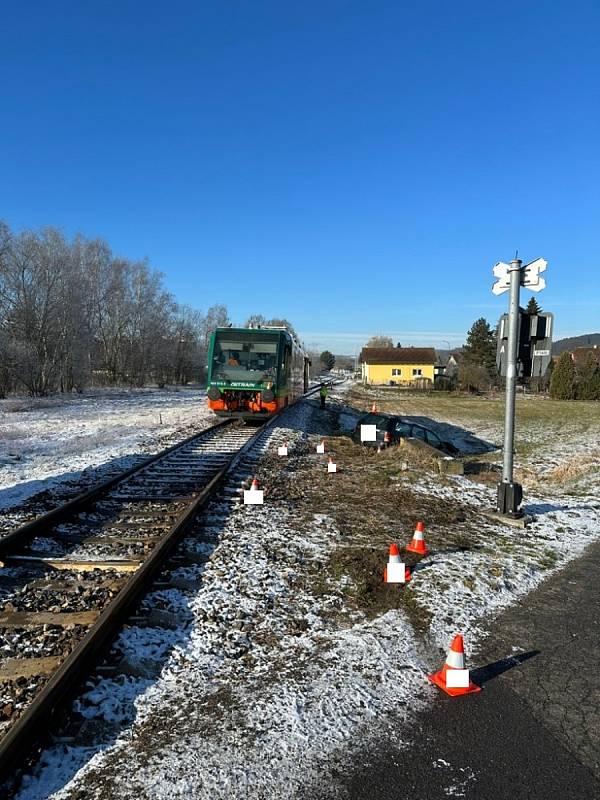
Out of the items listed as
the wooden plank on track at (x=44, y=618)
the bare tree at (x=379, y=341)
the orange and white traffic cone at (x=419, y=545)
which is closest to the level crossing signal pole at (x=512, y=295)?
the orange and white traffic cone at (x=419, y=545)

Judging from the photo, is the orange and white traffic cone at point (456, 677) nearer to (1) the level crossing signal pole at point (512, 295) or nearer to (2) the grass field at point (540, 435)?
(1) the level crossing signal pole at point (512, 295)

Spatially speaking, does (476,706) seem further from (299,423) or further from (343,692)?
(299,423)

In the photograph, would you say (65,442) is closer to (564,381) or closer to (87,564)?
(87,564)

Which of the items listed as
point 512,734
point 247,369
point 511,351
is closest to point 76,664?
point 512,734

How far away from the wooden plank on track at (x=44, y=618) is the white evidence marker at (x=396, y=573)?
282 cm

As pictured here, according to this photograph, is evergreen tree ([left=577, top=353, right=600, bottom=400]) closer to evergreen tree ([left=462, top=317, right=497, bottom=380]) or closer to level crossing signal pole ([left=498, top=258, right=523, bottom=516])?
evergreen tree ([left=462, top=317, right=497, bottom=380])

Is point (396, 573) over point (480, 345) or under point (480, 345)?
under

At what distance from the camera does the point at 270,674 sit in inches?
151

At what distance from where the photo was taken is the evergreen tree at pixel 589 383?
52688 mm

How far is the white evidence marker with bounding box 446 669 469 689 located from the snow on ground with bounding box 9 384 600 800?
19 cm

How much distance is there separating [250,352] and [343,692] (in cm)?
1413

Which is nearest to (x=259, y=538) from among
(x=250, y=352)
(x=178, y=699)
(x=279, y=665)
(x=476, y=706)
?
(x=279, y=665)

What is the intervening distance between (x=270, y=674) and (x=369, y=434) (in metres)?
11.0

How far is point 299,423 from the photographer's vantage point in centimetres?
2089
